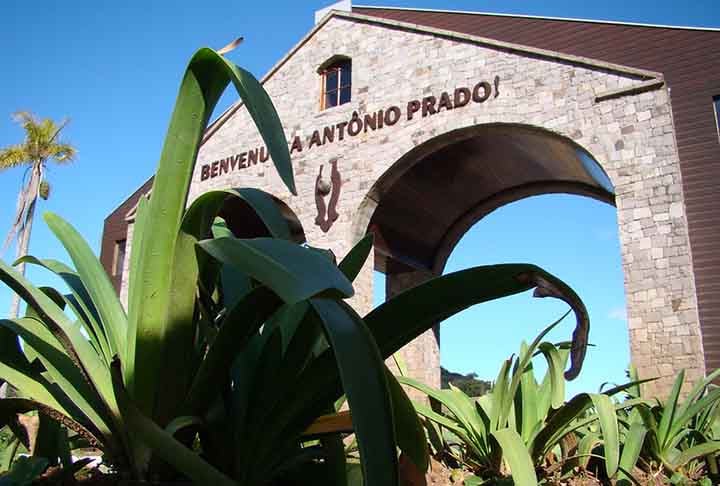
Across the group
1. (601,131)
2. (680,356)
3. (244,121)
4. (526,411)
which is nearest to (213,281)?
(526,411)

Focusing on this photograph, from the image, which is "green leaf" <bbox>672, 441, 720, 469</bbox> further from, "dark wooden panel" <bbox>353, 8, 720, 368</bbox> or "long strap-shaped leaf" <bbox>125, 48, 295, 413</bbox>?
"dark wooden panel" <bbox>353, 8, 720, 368</bbox>

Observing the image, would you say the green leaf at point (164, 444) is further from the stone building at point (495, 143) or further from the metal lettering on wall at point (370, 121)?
the metal lettering on wall at point (370, 121)

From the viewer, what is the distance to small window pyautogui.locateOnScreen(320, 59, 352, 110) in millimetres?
10043

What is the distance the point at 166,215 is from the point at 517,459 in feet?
4.05

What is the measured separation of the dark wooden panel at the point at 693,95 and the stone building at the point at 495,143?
0.06ft

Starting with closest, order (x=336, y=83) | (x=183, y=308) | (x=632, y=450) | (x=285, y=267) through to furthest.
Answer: (x=285, y=267), (x=183, y=308), (x=632, y=450), (x=336, y=83)

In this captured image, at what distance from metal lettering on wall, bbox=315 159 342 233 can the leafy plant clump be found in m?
7.84

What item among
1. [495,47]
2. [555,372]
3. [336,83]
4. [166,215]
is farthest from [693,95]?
[166,215]

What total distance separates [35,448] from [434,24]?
39.8 ft

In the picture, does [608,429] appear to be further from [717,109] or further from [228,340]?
[717,109]

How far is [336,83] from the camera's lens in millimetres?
10180

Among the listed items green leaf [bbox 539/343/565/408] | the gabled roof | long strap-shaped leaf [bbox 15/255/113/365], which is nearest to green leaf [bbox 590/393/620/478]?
green leaf [bbox 539/343/565/408]

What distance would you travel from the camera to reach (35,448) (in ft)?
5.13

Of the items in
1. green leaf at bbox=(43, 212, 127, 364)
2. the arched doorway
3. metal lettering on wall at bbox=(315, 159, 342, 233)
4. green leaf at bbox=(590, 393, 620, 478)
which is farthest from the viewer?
metal lettering on wall at bbox=(315, 159, 342, 233)
